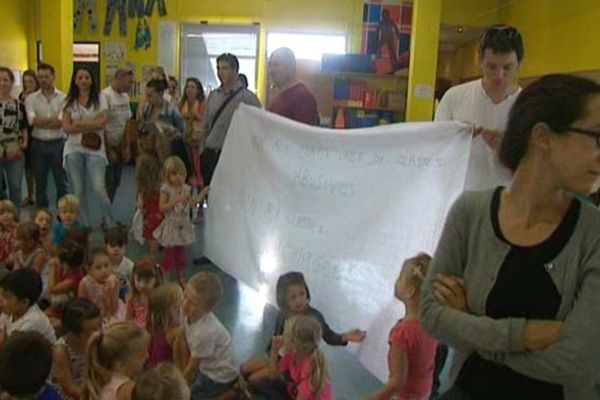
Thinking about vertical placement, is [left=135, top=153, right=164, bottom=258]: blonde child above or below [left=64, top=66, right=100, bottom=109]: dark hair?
Result: below

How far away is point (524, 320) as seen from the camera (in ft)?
3.92

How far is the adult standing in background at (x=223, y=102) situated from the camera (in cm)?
437

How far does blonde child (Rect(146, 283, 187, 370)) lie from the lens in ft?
8.41

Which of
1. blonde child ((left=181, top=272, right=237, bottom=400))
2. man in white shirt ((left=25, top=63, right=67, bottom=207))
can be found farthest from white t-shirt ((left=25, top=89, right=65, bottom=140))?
blonde child ((left=181, top=272, right=237, bottom=400))

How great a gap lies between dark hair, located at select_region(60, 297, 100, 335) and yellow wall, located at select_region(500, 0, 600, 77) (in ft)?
22.4

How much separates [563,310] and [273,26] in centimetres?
1098

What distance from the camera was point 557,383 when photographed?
1.19m

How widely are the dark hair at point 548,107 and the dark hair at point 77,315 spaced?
6.05ft

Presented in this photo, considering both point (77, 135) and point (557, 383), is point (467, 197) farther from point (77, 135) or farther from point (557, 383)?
point (77, 135)

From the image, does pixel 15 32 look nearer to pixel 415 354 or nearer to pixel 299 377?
pixel 299 377

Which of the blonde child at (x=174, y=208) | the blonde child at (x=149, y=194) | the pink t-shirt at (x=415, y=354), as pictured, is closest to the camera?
the pink t-shirt at (x=415, y=354)

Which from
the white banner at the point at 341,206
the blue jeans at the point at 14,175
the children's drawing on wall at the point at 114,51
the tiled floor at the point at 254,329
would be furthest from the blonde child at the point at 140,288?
the children's drawing on wall at the point at 114,51

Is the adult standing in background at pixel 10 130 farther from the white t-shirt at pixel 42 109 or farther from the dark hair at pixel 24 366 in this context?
the dark hair at pixel 24 366

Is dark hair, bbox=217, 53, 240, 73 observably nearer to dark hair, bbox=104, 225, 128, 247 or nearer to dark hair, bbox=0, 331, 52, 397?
dark hair, bbox=104, 225, 128, 247
